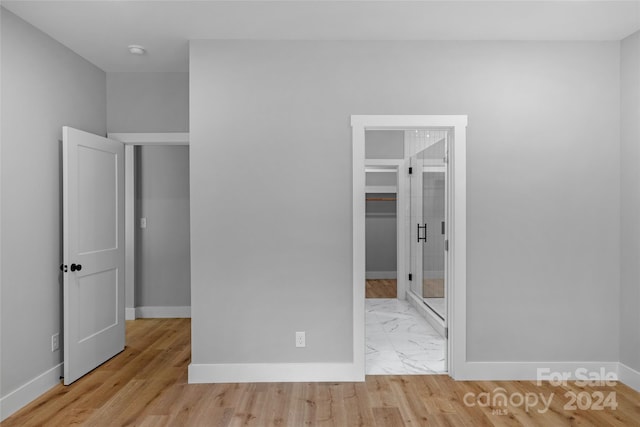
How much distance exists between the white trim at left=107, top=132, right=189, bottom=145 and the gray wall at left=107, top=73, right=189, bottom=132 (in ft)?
0.16

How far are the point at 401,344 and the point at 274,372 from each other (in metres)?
1.46

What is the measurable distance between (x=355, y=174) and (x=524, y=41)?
5.56ft

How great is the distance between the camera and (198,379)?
9.88ft

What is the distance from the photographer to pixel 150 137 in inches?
151

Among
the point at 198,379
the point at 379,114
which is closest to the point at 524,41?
the point at 379,114

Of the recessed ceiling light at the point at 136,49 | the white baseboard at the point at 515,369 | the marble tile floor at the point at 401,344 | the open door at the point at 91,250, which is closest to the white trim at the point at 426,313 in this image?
the marble tile floor at the point at 401,344

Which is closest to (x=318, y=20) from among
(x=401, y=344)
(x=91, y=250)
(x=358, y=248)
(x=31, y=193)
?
(x=358, y=248)

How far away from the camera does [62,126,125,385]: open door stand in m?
3.00

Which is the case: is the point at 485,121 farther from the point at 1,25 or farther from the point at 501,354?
the point at 1,25

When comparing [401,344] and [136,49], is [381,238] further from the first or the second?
[136,49]

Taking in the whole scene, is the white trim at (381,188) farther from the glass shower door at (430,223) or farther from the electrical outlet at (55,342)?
the electrical outlet at (55,342)

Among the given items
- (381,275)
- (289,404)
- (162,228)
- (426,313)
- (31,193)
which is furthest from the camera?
(381,275)

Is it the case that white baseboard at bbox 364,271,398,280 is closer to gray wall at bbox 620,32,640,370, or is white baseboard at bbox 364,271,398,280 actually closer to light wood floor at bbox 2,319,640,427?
light wood floor at bbox 2,319,640,427

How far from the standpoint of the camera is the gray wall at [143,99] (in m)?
3.83
